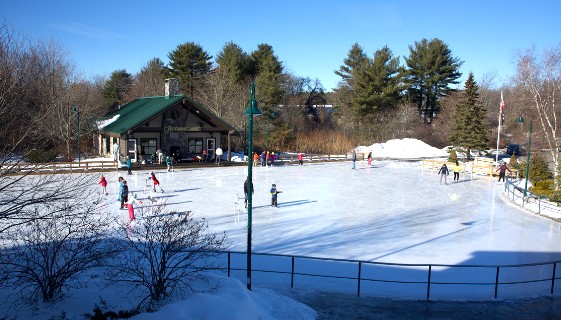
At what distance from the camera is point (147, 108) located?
118ft

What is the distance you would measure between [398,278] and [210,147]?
28.1 metres

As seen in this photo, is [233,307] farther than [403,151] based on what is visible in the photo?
No

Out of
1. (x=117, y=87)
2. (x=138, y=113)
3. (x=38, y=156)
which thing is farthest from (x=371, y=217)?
(x=117, y=87)

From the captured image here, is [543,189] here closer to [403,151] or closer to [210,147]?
[210,147]

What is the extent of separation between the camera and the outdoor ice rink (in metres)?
13.4

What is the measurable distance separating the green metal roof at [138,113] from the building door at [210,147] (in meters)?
4.56

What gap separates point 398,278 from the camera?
1143 cm

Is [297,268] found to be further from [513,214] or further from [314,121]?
[314,121]

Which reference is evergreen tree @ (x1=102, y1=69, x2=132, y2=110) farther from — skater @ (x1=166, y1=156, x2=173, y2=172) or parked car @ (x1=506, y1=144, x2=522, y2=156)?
parked car @ (x1=506, y1=144, x2=522, y2=156)

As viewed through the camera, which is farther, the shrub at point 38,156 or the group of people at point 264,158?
the group of people at point 264,158

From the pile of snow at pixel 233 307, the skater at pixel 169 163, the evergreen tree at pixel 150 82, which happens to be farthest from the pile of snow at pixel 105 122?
the pile of snow at pixel 233 307

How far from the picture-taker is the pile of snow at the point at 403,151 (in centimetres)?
4806

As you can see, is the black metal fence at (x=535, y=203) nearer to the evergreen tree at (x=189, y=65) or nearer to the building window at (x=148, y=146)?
the building window at (x=148, y=146)

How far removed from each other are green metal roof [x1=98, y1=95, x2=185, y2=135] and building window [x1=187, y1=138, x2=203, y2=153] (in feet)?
12.3
